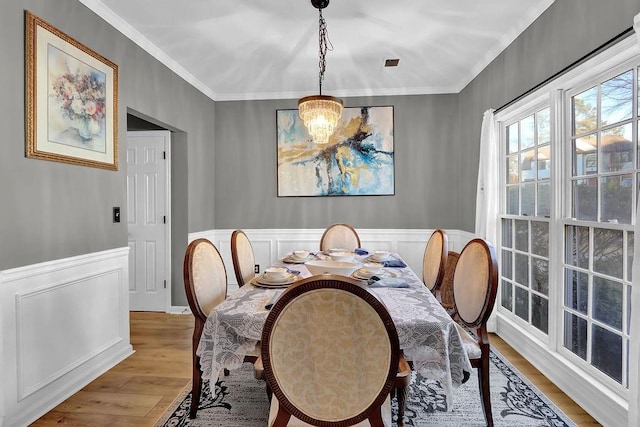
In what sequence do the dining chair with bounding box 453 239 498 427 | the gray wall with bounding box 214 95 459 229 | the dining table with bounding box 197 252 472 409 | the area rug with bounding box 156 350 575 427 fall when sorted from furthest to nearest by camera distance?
the gray wall with bounding box 214 95 459 229 → the area rug with bounding box 156 350 575 427 → the dining chair with bounding box 453 239 498 427 → the dining table with bounding box 197 252 472 409

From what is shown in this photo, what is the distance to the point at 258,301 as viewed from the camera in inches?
67.1

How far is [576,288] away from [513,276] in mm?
916

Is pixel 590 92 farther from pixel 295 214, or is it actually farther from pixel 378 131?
pixel 295 214

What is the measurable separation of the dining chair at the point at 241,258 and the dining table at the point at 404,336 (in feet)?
2.70

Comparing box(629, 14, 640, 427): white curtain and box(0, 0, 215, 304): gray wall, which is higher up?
box(0, 0, 215, 304): gray wall

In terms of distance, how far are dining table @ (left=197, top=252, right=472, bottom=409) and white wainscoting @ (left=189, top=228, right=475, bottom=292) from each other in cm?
267

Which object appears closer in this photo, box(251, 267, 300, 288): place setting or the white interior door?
box(251, 267, 300, 288): place setting

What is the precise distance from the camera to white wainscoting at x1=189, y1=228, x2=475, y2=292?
173 inches

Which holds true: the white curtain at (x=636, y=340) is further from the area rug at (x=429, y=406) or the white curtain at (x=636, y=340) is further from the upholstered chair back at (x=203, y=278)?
the upholstered chair back at (x=203, y=278)

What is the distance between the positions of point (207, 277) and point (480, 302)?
4.89 ft

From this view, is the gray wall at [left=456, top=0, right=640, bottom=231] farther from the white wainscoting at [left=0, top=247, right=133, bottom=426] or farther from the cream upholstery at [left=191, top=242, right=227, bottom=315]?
the white wainscoting at [left=0, top=247, right=133, bottom=426]

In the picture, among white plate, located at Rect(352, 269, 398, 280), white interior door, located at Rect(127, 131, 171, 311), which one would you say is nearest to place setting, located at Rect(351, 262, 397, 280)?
white plate, located at Rect(352, 269, 398, 280)

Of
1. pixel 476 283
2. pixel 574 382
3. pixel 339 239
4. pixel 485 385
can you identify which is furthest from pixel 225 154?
pixel 574 382

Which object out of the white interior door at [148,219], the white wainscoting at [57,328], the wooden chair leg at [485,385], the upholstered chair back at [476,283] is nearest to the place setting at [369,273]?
the upholstered chair back at [476,283]
